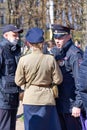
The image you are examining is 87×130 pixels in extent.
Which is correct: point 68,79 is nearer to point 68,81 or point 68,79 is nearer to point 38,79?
point 68,81

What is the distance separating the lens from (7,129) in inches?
238

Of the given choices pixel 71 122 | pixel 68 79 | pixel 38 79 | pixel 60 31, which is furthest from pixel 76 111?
pixel 60 31

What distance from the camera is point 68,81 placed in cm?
547

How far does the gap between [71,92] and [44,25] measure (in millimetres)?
10040

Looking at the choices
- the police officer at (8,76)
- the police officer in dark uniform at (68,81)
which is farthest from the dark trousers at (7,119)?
the police officer in dark uniform at (68,81)

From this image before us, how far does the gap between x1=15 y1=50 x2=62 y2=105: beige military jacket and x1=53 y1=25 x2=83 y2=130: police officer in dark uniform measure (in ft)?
0.41

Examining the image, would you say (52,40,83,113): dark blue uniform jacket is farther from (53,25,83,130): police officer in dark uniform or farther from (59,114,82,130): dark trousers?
(59,114,82,130): dark trousers

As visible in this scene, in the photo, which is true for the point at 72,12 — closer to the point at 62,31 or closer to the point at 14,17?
the point at 14,17

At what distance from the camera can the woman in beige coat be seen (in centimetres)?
548

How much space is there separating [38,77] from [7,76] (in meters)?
0.52

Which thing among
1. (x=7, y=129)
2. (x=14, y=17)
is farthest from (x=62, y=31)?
(x=14, y=17)

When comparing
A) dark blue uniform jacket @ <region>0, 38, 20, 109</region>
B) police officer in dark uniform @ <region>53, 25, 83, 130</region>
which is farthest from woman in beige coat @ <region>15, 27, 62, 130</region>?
dark blue uniform jacket @ <region>0, 38, 20, 109</region>

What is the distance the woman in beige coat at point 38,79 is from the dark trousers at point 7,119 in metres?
0.38

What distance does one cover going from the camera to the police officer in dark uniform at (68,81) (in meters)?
5.34
